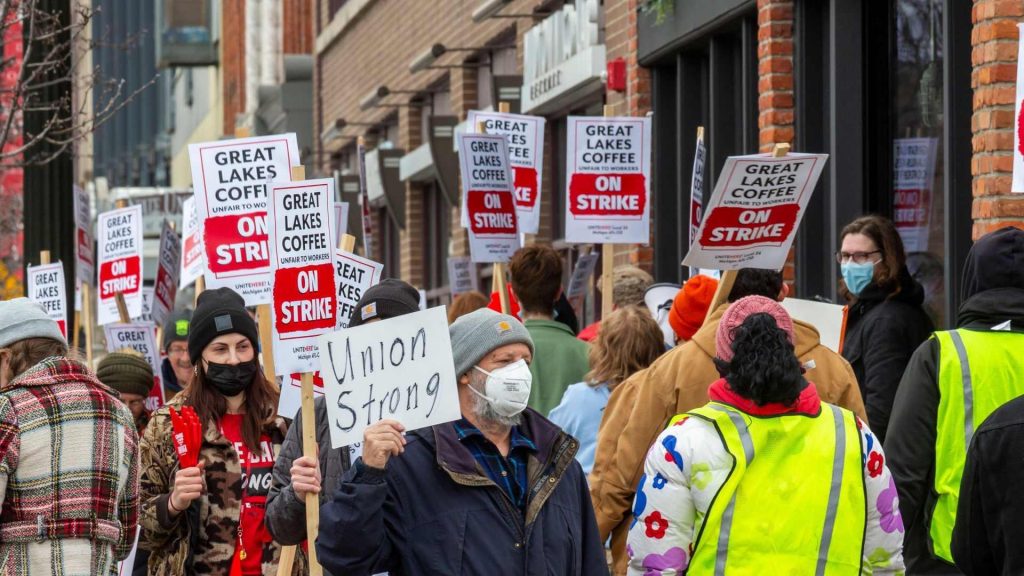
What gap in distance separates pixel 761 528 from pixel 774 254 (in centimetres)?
225

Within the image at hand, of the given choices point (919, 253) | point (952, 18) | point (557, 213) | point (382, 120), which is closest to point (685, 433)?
point (952, 18)

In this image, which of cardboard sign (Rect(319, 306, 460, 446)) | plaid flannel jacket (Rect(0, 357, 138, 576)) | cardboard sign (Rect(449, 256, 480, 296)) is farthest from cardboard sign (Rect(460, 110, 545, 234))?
cardboard sign (Rect(319, 306, 460, 446))

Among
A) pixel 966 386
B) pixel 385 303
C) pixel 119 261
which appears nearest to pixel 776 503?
pixel 966 386

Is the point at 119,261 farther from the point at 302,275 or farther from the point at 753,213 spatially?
the point at 753,213

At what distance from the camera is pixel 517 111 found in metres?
17.7

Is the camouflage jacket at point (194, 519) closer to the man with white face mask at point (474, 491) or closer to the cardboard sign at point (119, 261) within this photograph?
the man with white face mask at point (474, 491)

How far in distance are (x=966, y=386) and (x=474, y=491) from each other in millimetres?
1989

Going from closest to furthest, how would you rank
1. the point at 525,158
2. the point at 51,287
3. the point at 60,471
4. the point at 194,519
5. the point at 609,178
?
the point at 60,471, the point at 194,519, the point at 51,287, the point at 609,178, the point at 525,158

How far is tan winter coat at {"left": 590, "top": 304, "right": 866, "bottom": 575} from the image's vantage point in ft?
19.8

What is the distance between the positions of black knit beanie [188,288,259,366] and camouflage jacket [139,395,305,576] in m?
0.30

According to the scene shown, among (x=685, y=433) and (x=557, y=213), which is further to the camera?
(x=557, y=213)

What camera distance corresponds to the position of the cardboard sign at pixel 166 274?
12.1 m

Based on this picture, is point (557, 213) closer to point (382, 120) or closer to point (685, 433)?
point (382, 120)

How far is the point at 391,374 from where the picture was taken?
5.02 meters
